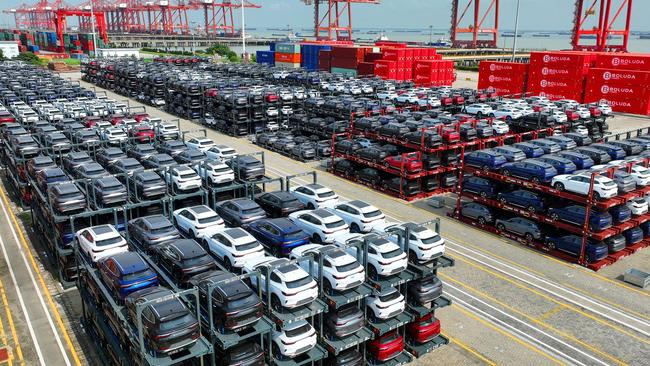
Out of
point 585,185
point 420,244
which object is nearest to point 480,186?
point 585,185

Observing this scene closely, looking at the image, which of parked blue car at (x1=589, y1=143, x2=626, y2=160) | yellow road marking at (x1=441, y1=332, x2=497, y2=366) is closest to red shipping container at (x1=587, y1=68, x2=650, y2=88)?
parked blue car at (x1=589, y1=143, x2=626, y2=160)

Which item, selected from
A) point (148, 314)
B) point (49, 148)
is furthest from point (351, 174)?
point (148, 314)

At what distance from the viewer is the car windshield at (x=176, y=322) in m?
12.3

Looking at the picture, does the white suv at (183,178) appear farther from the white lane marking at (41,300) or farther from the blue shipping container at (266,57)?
the blue shipping container at (266,57)

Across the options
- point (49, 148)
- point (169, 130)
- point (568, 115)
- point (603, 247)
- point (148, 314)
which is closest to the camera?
point (148, 314)

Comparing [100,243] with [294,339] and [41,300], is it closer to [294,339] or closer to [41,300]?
[41,300]

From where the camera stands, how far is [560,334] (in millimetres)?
18312

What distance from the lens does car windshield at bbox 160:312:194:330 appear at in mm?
12289

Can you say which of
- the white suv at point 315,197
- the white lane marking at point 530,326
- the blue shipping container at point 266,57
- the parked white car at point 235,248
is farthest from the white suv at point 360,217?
the blue shipping container at point 266,57

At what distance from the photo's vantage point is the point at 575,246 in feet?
79.1

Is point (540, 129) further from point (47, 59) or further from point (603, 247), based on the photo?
point (47, 59)

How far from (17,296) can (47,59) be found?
413 ft

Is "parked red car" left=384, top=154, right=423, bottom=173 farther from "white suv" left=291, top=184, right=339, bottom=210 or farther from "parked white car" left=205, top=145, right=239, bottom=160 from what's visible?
"parked white car" left=205, top=145, right=239, bottom=160

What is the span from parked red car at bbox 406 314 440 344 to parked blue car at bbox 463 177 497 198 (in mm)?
12609
